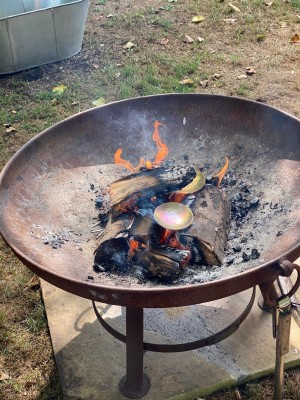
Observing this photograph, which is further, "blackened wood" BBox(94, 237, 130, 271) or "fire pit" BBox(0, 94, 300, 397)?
"blackened wood" BBox(94, 237, 130, 271)

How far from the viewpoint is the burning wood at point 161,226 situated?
2.16m

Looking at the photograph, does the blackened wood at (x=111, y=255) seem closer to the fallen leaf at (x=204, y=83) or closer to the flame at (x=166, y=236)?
the flame at (x=166, y=236)

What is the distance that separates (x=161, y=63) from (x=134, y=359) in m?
3.65

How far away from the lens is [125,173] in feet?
9.12

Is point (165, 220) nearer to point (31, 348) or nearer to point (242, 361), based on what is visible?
point (242, 361)

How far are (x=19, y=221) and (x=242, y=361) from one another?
1300 mm

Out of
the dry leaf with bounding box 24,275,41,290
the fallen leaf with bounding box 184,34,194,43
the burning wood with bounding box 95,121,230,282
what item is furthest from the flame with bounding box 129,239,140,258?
the fallen leaf with bounding box 184,34,194,43

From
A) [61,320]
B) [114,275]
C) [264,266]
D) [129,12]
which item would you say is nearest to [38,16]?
[129,12]

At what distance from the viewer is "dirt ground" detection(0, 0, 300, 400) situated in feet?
15.3

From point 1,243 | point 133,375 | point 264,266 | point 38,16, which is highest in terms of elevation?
point 264,266

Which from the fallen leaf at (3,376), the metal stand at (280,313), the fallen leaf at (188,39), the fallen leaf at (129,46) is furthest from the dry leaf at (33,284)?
the fallen leaf at (188,39)

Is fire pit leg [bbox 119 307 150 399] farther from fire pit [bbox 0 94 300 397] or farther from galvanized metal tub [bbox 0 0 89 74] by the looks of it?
galvanized metal tub [bbox 0 0 89 74]

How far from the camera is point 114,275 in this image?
214cm

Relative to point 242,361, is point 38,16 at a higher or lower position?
higher
